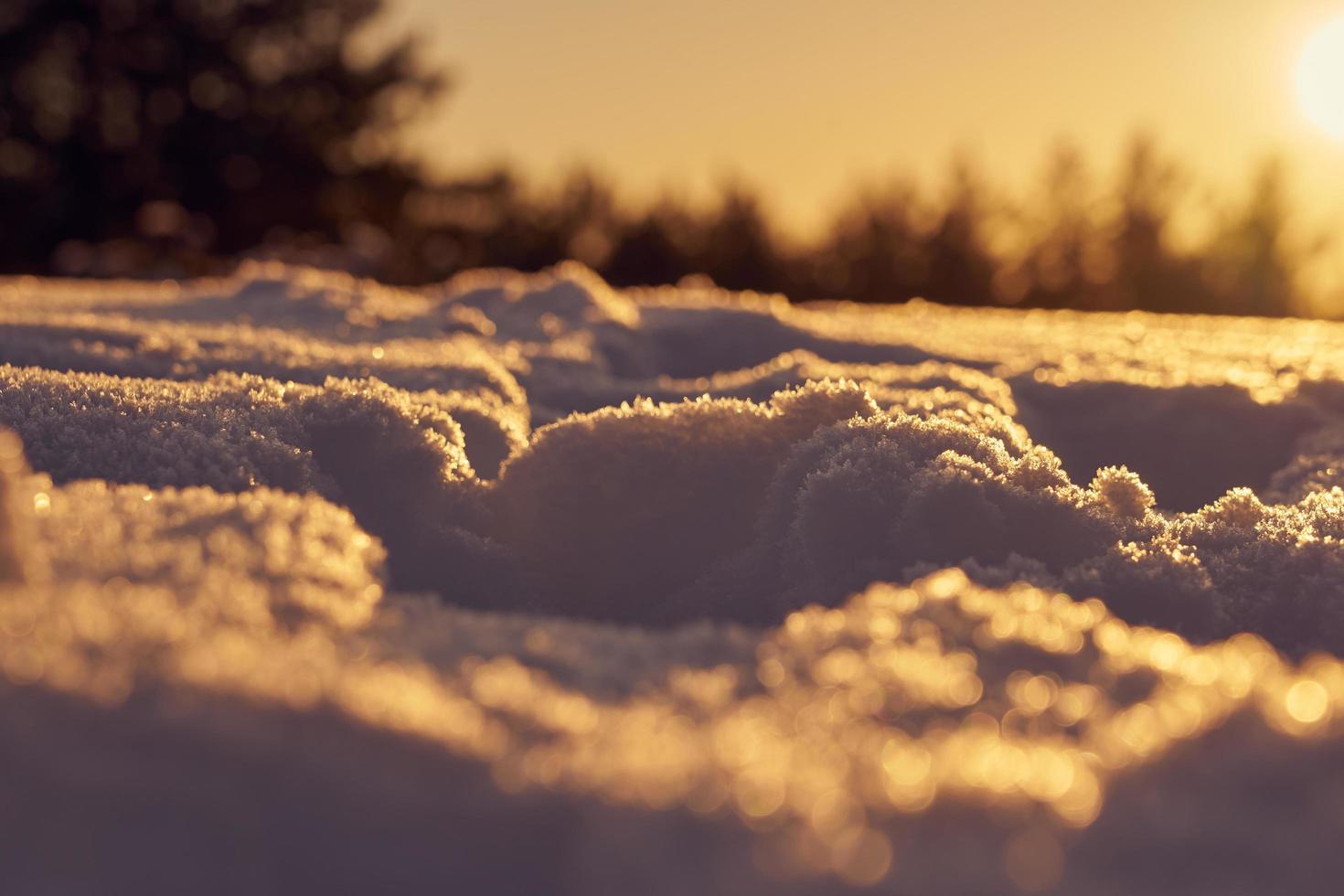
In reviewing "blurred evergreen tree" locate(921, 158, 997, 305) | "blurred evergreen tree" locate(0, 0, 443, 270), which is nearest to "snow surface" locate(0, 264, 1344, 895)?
"blurred evergreen tree" locate(921, 158, 997, 305)

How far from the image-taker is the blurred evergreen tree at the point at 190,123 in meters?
14.9

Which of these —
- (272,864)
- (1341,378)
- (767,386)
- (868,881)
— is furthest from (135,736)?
(1341,378)

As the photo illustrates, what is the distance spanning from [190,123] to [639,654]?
15367 mm

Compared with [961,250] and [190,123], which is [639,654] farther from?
[190,123]

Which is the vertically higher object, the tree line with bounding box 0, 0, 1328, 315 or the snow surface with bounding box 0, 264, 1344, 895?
the tree line with bounding box 0, 0, 1328, 315

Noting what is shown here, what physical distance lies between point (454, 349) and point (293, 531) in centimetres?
217

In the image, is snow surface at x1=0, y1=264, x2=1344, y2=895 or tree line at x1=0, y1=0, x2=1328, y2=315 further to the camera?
tree line at x1=0, y1=0, x2=1328, y2=315

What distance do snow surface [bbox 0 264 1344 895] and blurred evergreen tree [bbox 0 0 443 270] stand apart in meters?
13.3

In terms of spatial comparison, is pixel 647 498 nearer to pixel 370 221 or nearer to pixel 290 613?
pixel 290 613

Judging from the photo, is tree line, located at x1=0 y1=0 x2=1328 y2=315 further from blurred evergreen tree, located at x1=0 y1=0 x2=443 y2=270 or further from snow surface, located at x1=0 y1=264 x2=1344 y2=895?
snow surface, located at x1=0 y1=264 x2=1344 y2=895

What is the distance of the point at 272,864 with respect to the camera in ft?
3.07

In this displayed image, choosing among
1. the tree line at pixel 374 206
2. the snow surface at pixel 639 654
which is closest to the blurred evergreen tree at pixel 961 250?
the tree line at pixel 374 206

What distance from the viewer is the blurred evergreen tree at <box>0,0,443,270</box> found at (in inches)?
586

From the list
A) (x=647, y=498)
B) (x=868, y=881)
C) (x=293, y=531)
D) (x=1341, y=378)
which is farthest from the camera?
(x=1341, y=378)
